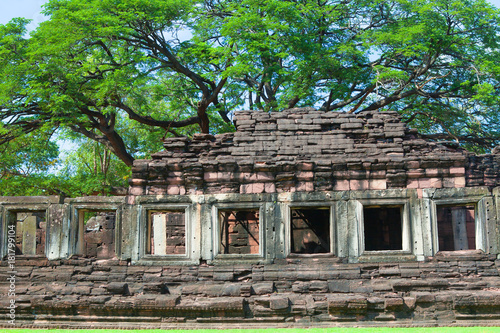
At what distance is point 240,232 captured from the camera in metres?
12.9

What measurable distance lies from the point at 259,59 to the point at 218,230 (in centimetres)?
809

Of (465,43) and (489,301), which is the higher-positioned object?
(465,43)

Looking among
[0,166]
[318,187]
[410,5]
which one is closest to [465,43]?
[410,5]

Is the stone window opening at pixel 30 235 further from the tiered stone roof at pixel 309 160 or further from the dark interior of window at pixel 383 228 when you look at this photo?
the dark interior of window at pixel 383 228

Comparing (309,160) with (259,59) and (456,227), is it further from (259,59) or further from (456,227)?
(259,59)

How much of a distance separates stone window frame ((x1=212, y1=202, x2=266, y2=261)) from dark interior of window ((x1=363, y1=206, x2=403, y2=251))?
3.68 metres

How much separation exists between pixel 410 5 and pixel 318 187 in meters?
9.36

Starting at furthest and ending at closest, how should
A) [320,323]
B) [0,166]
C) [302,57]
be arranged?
[0,166], [302,57], [320,323]

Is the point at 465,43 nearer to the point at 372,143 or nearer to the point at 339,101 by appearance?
the point at 339,101

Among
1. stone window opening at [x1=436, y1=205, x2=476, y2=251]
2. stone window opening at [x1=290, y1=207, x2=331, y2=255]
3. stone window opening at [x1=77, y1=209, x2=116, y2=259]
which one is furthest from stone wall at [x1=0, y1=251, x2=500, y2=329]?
stone window opening at [x1=290, y1=207, x2=331, y2=255]

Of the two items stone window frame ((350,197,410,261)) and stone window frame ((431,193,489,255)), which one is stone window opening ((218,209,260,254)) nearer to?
stone window frame ((350,197,410,261))

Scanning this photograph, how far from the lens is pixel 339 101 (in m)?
18.3

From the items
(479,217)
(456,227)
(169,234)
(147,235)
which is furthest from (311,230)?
(147,235)

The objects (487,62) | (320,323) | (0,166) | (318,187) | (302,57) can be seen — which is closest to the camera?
(320,323)
